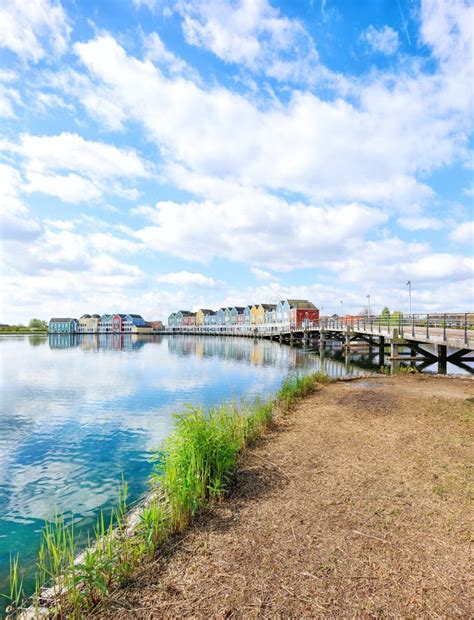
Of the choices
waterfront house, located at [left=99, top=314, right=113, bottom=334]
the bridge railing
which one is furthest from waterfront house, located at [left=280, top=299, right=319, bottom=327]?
waterfront house, located at [left=99, top=314, right=113, bottom=334]

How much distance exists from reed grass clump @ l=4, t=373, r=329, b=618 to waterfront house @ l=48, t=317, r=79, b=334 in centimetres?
15560

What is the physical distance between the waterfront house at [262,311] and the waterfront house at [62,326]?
3098 inches

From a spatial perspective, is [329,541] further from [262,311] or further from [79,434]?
[262,311]

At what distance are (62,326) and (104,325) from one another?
628 inches

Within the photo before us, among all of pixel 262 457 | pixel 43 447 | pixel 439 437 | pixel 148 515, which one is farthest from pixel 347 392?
pixel 148 515

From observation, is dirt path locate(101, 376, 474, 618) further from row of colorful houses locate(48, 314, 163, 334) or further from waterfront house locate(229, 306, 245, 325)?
row of colorful houses locate(48, 314, 163, 334)

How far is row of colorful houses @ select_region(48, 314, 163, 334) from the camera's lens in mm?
149075

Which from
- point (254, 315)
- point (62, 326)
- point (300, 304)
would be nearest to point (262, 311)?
point (254, 315)

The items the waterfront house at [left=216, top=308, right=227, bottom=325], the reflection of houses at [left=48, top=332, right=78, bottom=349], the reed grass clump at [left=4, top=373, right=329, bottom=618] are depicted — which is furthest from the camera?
the waterfront house at [left=216, top=308, right=227, bottom=325]

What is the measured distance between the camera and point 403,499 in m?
5.62

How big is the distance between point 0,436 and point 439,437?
12.8m

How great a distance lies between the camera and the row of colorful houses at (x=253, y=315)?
95.5 metres

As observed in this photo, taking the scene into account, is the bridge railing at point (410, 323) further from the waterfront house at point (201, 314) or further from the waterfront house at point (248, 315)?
the waterfront house at point (201, 314)

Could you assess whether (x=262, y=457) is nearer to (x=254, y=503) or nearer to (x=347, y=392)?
(x=254, y=503)
